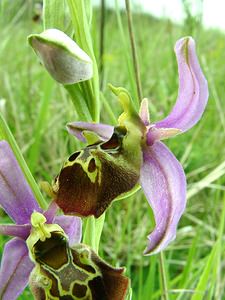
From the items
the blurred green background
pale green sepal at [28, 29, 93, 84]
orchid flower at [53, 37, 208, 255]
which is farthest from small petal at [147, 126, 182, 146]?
the blurred green background

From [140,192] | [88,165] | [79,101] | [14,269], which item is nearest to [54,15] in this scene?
[79,101]

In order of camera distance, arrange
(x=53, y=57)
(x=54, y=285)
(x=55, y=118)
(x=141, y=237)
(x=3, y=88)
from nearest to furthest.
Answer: (x=53, y=57) → (x=54, y=285) → (x=141, y=237) → (x=55, y=118) → (x=3, y=88)

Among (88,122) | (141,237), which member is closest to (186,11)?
(141,237)

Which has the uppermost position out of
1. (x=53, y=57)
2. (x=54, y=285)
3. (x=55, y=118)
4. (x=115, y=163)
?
(x=53, y=57)

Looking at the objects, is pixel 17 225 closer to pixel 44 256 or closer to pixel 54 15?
pixel 44 256

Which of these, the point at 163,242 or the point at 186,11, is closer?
the point at 163,242

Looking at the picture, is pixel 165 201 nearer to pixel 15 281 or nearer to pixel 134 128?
pixel 134 128

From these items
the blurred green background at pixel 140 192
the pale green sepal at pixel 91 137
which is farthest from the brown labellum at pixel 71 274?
the blurred green background at pixel 140 192

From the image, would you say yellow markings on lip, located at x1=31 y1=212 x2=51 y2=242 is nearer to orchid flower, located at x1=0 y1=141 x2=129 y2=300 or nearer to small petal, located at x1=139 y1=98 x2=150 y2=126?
orchid flower, located at x1=0 y1=141 x2=129 y2=300

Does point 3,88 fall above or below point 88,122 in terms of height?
below
